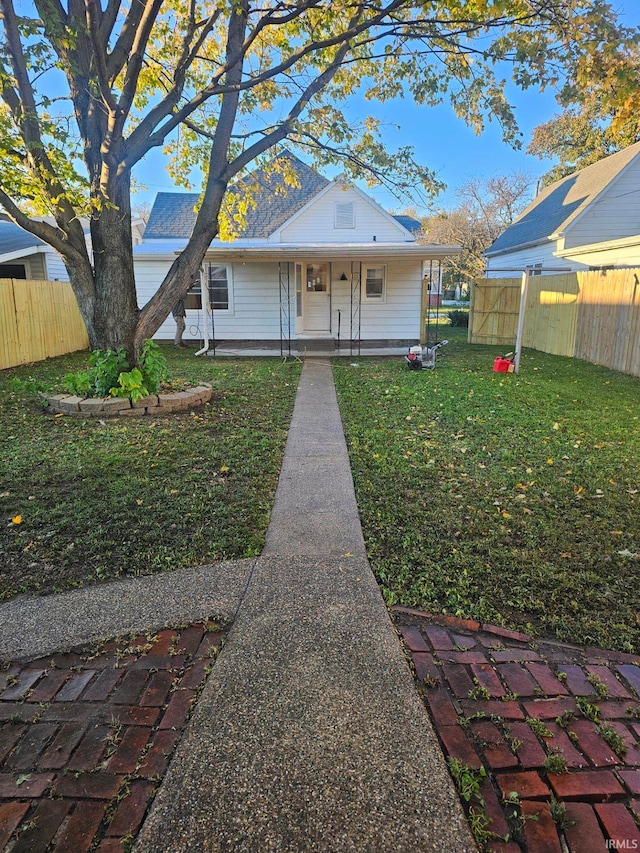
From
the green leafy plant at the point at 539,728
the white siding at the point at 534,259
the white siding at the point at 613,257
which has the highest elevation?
the white siding at the point at 534,259

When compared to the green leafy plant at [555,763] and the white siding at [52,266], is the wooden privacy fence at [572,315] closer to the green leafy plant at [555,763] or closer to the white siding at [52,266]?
the green leafy plant at [555,763]

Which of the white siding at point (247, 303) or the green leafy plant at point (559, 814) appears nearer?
the green leafy plant at point (559, 814)

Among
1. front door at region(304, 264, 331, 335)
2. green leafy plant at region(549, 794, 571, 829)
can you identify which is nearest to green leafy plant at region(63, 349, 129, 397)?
green leafy plant at region(549, 794, 571, 829)

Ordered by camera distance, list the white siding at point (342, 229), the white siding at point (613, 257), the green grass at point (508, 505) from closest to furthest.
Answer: the green grass at point (508, 505) < the white siding at point (613, 257) < the white siding at point (342, 229)

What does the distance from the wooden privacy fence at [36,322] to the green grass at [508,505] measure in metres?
7.88

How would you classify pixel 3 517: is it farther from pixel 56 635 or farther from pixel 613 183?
pixel 613 183

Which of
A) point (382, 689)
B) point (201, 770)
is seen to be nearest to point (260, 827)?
point (201, 770)

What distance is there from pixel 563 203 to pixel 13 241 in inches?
803

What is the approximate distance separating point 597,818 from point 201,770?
129 cm

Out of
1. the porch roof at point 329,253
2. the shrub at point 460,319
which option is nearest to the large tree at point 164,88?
the porch roof at point 329,253

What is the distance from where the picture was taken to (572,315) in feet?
41.0

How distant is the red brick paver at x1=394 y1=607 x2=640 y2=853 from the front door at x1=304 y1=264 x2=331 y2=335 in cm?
Answer: 1308

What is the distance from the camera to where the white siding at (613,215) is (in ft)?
53.6

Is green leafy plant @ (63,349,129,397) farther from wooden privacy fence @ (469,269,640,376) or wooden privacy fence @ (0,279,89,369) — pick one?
wooden privacy fence @ (469,269,640,376)
